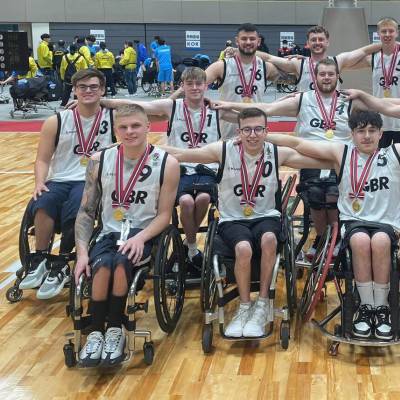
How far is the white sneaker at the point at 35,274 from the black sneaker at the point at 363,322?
180 cm

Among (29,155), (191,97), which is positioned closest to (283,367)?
(191,97)

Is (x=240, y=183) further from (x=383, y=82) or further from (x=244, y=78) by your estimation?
(x=383, y=82)

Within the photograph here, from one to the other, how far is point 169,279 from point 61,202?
78cm

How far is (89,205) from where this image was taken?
330cm

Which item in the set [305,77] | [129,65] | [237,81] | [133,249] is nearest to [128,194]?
[133,249]

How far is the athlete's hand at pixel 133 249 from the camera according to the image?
3.04m

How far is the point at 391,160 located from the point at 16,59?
380 inches

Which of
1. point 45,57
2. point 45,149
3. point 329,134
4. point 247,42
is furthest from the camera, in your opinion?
point 45,57

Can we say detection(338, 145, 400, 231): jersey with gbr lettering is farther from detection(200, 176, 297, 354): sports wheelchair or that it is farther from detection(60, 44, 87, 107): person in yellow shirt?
detection(60, 44, 87, 107): person in yellow shirt

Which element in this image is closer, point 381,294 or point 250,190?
point 381,294

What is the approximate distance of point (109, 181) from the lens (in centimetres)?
327

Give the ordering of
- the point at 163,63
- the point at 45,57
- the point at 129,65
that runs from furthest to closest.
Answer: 1. the point at 129,65
2. the point at 163,63
3. the point at 45,57

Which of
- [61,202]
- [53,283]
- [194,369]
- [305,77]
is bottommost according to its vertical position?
[194,369]

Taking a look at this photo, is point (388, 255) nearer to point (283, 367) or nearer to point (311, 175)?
point (283, 367)
